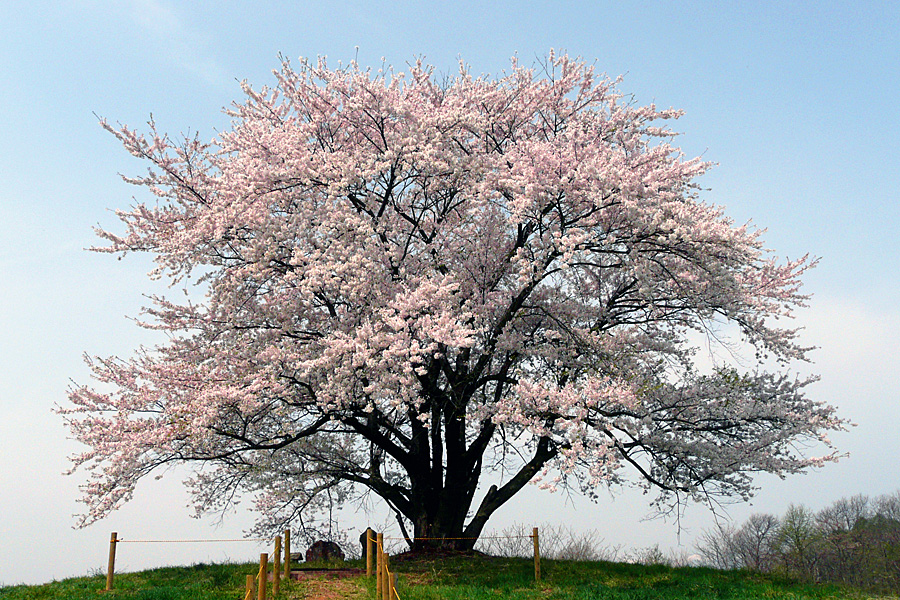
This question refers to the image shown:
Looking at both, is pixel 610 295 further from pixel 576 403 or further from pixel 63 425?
pixel 63 425

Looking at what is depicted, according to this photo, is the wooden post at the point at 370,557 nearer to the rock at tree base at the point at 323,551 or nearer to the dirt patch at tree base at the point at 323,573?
the dirt patch at tree base at the point at 323,573

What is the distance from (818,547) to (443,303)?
24.9m

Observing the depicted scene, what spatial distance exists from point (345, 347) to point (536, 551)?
611 centimetres

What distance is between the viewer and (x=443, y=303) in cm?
1380

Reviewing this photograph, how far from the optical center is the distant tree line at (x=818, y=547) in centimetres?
2589

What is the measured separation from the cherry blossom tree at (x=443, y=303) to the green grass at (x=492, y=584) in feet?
4.90

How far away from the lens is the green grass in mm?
12891

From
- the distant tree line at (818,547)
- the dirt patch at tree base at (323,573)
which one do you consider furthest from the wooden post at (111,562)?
the distant tree line at (818,547)

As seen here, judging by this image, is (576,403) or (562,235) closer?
(576,403)

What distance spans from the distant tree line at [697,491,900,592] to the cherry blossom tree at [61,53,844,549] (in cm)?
1095

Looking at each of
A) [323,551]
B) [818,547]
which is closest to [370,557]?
[323,551]

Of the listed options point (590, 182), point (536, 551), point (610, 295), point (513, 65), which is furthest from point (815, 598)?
point (513, 65)

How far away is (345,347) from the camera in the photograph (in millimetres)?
13055

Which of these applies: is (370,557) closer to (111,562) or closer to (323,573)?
(323,573)
